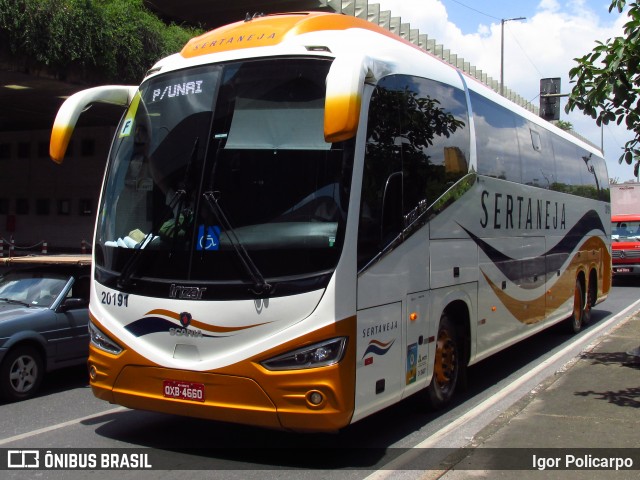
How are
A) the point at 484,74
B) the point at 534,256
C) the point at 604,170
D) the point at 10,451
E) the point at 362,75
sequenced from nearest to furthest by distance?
1. the point at 362,75
2. the point at 10,451
3. the point at 534,256
4. the point at 604,170
5. the point at 484,74

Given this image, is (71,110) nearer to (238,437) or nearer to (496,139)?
(238,437)

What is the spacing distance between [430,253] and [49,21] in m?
13.3

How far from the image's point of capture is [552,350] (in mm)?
11281

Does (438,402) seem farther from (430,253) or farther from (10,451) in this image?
(10,451)

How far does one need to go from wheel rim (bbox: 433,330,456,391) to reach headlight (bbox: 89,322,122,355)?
318 cm

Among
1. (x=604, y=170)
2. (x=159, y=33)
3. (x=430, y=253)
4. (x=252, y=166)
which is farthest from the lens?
(x=159, y=33)

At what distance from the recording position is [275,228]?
17.2ft

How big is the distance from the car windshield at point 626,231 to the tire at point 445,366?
19.7 meters

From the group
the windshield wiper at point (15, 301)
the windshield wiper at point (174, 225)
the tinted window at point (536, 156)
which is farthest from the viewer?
the tinted window at point (536, 156)

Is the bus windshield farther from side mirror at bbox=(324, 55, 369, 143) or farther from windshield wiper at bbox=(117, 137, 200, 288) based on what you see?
side mirror at bbox=(324, 55, 369, 143)

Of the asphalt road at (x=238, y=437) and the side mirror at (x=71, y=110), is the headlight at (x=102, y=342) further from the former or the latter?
the side mirror at (x=71, y=110)

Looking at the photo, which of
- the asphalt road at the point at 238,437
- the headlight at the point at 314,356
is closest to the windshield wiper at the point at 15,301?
the asphalt road at the point at 238,437

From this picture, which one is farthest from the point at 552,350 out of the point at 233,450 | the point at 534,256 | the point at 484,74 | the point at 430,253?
the point at 484,74

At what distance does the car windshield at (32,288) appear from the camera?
8.51 metres
